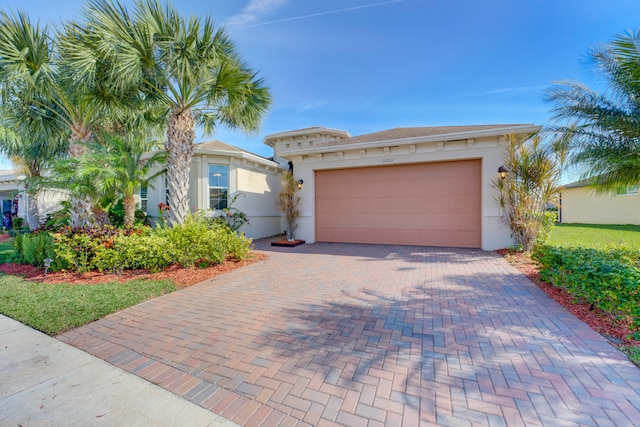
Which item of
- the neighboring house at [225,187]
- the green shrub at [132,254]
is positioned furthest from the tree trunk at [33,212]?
the green shrub at [132,254]

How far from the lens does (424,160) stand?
9055 millimetres

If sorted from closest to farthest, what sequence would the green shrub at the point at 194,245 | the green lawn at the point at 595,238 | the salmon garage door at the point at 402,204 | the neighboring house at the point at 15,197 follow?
the green shrub at the point at 194,245 < the green lawn at the point at 595,238 < the salmon garage door at the point at 402,204 < the neighboring house at the point at 15,197

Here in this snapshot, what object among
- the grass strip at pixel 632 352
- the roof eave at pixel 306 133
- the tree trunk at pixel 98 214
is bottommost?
the grass strip at pixel 632 352

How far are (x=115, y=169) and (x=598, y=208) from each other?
26083 millimetres

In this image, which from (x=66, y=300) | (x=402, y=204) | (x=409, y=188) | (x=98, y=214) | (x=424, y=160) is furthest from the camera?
(x=402, y=204)

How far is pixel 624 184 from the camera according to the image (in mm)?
6316

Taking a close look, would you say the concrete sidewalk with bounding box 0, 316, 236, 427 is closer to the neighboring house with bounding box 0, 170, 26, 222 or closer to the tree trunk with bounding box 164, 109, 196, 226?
the tree trunk with bounding box 164, 109, 196, 226

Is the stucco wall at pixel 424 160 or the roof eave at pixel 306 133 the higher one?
the roof eave at pixel 306 133

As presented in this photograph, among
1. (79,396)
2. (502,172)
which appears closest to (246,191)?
(502,172)

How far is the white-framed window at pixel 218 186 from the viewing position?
10.9 m

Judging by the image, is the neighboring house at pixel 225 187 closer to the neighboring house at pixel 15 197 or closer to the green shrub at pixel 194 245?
the green shrub at pixel 194 245

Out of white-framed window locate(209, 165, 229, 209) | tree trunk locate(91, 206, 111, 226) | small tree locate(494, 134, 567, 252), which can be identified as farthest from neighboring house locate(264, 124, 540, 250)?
tree trunk locate(91, 206, 111, 226)

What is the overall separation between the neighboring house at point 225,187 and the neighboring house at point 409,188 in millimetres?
2466

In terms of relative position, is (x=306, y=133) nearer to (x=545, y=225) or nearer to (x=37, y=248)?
(x=545, y=225)
